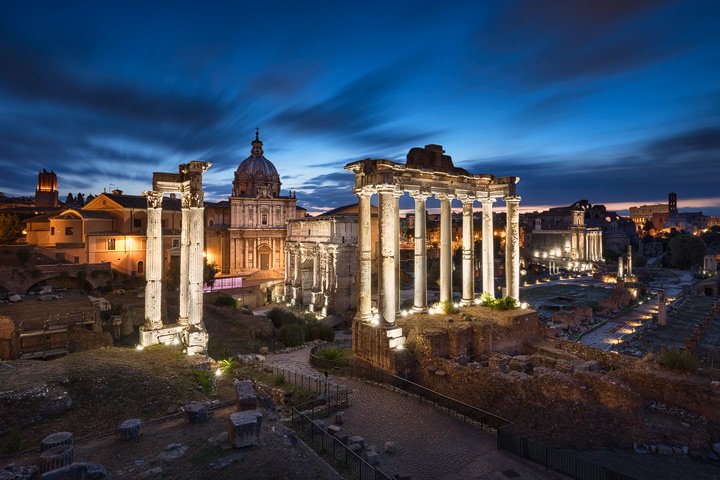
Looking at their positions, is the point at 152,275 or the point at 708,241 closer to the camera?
the point at 152,275

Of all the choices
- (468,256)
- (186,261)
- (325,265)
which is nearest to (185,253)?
(186,261)

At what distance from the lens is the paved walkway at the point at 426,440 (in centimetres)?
982

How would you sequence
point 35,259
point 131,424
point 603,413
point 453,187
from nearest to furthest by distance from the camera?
point 131,424
point 603,413
point 453,187
point 35,259

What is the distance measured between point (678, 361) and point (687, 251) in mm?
82605

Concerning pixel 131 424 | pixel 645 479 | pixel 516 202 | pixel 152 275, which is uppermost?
pixel 516 202

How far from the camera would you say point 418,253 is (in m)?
20.0

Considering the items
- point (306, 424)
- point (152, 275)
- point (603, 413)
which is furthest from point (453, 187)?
point (152, 275)

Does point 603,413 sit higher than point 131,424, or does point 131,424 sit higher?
point 131,424

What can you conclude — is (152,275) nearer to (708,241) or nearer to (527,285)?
(527,285)

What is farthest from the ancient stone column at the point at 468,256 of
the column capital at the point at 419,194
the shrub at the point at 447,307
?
the column capital at the point at 419,194

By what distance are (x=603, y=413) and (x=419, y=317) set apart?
8.81 m

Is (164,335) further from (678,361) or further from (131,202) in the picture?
(131,202)

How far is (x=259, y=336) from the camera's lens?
25.0m

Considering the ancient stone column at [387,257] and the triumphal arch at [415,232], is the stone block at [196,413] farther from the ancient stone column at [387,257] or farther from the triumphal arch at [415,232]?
the ancient stone column at [387,257]
